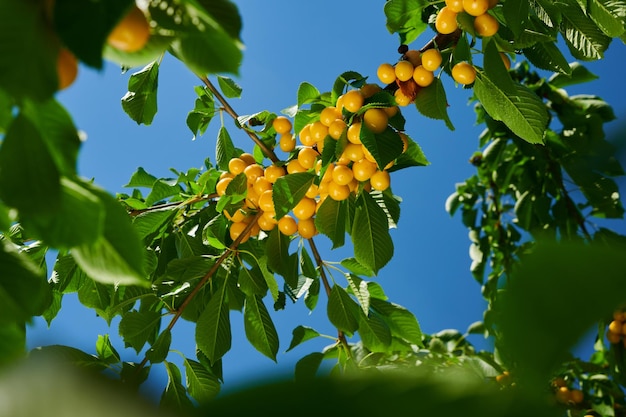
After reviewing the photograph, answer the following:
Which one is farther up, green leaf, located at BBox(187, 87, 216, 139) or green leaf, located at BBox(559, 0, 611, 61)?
green leaf, located at BBox(559, 0, 611, 61)

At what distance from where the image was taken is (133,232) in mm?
490

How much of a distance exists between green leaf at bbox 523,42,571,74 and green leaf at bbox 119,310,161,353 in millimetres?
1212

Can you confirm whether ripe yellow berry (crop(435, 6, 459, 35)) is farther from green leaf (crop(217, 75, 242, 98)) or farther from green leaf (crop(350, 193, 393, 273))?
green leaf (crop(217, 75, 242, 98))

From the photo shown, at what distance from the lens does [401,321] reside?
165 centimetres

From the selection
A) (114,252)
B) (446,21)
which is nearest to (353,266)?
(446,21)

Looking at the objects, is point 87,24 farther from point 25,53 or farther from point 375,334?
point 375,334

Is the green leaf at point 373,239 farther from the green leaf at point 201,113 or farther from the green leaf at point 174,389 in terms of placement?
the green leaf at point 201,113

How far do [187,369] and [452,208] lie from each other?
240 centimetres

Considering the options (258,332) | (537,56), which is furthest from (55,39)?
(537,56)

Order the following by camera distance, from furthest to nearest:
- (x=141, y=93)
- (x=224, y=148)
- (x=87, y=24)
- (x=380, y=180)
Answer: (x=224, y=148) → (x=141, y=93) → (x=380, y=180) → (x=87, y=24)

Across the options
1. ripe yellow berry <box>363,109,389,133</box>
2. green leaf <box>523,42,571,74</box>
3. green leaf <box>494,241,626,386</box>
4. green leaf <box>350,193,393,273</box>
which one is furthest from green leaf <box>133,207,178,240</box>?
green leaf <box>494,241,626,386</box>

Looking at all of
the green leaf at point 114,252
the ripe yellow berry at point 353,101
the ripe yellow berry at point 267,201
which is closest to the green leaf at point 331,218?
the ripe yellow berry at point 267,201

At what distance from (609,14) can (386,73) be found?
1.68 ft

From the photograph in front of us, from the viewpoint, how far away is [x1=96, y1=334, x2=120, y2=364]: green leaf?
4.98ft
